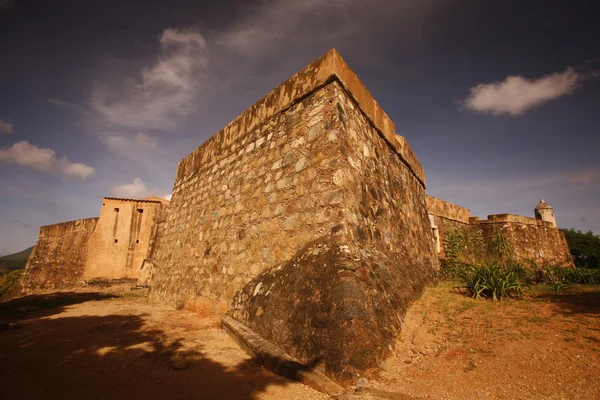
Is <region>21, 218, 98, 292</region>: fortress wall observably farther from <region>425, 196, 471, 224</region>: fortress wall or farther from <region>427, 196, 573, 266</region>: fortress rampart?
<region>427, 196, 573, 266</region>: fortress rampart

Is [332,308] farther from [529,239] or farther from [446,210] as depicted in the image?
[529,239]

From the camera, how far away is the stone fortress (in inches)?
98.3

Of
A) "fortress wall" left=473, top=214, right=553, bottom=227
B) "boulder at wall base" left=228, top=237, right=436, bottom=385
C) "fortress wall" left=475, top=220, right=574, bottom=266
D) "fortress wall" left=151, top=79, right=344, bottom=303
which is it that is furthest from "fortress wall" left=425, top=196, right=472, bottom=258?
"fortress wall" left=151, top=79, right=344, bottom=303

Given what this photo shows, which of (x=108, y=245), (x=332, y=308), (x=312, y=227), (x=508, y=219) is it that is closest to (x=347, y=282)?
(x=332, y=308)

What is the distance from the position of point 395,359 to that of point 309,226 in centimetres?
164

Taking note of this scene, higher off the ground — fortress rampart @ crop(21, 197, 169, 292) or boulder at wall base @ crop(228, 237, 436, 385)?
fortress rampart @ crop(21, 197, 169, 292)

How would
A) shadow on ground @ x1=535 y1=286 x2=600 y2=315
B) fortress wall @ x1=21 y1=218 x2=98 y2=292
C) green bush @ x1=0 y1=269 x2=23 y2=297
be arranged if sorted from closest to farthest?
shadow on ground @ x1=535 y1=286 x2=600 y2=315, fortress wall @ x1=21 y1=218 x2=98 y2=292, green bush @ x1=0 y1=269 x2=23 y2=297

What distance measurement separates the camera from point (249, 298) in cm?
355

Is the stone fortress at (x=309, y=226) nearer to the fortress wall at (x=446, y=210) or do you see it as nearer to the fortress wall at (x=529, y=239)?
the fortress wall at (x=446, y=210)

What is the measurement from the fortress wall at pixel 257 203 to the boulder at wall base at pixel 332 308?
0.44m

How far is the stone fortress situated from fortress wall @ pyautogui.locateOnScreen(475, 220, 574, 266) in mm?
7175

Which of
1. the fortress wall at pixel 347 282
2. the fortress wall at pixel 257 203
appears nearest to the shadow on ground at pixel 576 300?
the fortress wall at pixel 347 282

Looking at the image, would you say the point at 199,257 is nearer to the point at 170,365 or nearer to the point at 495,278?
the point at 170,365

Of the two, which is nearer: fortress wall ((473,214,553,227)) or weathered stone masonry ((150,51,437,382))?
weathered stone masonry ((150,51,437,382))
